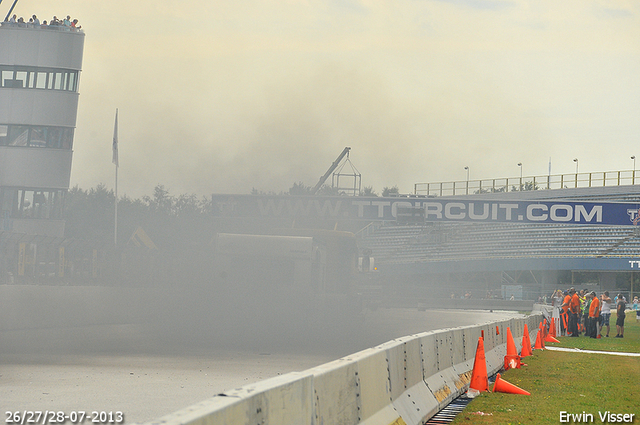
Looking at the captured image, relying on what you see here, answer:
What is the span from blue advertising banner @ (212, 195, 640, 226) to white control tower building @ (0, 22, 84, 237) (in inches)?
671

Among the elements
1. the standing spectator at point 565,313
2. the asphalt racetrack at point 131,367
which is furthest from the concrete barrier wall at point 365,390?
the standing spectator at point 565,313

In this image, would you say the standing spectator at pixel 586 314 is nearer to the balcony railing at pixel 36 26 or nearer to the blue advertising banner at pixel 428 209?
the blue advertising banner at pixel 428 209

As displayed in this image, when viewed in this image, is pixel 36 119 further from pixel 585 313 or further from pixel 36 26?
pixel 585 313

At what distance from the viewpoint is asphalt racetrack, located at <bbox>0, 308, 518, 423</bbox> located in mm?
9336

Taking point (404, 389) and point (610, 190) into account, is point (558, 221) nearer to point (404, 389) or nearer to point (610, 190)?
point (610, 190)

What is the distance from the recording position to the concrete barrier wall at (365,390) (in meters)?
4.22

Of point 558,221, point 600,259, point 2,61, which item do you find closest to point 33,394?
point 2,61

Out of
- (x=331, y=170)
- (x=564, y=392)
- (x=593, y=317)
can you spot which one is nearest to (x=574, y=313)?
(x=593, y=317)

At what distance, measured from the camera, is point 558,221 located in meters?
55.5

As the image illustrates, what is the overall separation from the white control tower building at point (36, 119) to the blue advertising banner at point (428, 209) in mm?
17036

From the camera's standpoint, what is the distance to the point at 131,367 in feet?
42.6

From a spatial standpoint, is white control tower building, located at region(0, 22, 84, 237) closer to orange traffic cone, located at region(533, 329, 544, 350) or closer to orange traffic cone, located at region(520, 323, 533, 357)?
orange traffic cone, located at region(533, 329, 544, 350)

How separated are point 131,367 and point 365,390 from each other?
7143mm

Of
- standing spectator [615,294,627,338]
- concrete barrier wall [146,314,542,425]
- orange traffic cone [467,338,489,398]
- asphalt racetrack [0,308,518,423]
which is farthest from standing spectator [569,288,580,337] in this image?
orange traffic cone [467,338,489,398]
